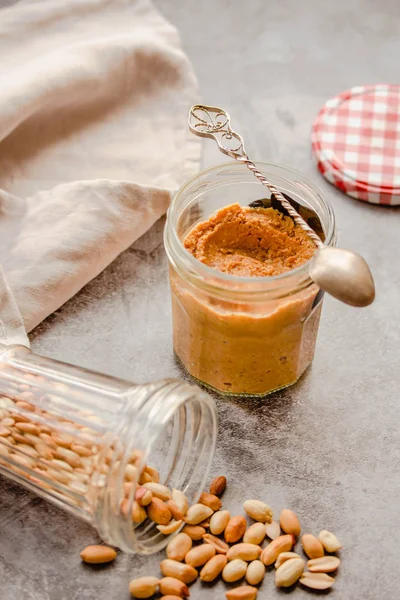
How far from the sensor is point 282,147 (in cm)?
141

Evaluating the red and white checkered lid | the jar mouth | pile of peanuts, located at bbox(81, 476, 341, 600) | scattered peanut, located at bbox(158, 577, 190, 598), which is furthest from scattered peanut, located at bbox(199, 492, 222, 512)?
the red and white checkered lid

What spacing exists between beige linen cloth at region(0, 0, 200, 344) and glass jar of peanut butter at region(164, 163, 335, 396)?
0.61 ft

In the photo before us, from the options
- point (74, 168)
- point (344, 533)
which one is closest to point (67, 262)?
point (74, 168)

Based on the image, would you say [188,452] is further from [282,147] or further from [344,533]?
[282,147]

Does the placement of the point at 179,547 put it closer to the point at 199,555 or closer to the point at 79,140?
the point at 199,555

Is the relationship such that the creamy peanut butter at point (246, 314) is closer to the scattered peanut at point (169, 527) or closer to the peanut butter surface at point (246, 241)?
the peanut butter surface at point (246, 241)

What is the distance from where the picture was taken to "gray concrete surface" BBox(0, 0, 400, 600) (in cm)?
95

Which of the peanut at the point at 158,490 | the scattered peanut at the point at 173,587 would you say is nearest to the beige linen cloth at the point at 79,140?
the peanut at the point at 158,490

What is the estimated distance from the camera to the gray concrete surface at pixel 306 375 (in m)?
0.95

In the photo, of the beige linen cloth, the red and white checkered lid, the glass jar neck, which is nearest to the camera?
the glass jar neck

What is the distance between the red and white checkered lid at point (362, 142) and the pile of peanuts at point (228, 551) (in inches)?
22.8

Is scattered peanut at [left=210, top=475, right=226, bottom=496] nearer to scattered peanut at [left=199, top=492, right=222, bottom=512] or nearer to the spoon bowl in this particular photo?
scattered peanut at [left=199, top=492, right=222, bottom=512]

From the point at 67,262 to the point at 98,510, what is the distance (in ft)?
1.46

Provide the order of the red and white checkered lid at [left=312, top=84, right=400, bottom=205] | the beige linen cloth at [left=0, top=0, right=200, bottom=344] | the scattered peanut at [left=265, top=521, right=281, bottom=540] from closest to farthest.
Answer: the scattered peanut at [left=265, top=521, right=281, bottom=540] < the beige linen cloth at [left=0, top=0, right=200, bottom=344] < the red and white checkered lid at [left=312, top=84, right=400, bottom=205]
